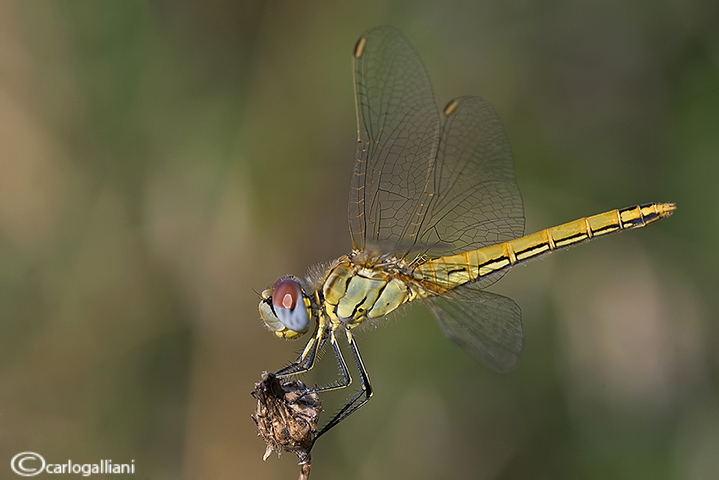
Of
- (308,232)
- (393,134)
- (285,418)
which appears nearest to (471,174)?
(393,134)

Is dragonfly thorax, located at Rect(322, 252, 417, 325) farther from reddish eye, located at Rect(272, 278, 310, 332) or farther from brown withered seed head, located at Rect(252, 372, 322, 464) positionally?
brown withered seed head, located at Rect(252, 372, 322, 464)

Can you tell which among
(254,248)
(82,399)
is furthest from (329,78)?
(82,399)

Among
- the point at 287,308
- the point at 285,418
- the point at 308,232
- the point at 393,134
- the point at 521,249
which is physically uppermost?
the point at 393,134

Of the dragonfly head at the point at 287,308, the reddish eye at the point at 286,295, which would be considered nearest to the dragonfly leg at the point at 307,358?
the dragonfly head at the point at 287,308

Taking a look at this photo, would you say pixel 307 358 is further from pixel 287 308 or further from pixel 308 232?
pixel 308 232

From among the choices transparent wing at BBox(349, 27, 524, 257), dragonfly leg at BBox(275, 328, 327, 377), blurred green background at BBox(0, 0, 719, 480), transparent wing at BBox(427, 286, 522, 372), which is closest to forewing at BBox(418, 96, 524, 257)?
transparent wing at BBox(349, 27, 524, 257)

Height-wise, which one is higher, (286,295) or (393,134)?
(393,134)
